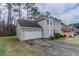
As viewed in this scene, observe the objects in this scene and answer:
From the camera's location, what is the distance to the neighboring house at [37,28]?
1591mm

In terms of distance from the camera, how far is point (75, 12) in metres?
1.58

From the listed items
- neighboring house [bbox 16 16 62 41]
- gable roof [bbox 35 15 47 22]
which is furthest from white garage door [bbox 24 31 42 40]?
gable roof [bbox 35 15 47 22]

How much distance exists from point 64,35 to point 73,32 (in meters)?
0.09

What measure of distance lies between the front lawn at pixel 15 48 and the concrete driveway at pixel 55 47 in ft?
0.15

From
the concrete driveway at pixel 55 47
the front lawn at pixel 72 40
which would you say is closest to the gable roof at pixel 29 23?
the concrete driveway at pixel 55 47

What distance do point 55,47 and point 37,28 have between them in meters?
0.23

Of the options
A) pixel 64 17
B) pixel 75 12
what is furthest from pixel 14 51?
pixel 75 12

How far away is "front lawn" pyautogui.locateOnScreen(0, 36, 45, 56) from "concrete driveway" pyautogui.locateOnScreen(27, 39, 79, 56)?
0.15 ft

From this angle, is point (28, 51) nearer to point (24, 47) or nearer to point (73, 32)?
point (24, 47)

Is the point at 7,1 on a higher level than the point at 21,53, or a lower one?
higher

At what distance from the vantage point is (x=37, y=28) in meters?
1.61

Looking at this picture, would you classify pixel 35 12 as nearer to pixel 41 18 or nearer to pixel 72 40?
pixel 41 18

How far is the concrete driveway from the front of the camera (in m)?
1.56

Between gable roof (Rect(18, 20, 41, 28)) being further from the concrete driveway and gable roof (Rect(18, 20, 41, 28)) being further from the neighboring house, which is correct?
the concrete driveway
